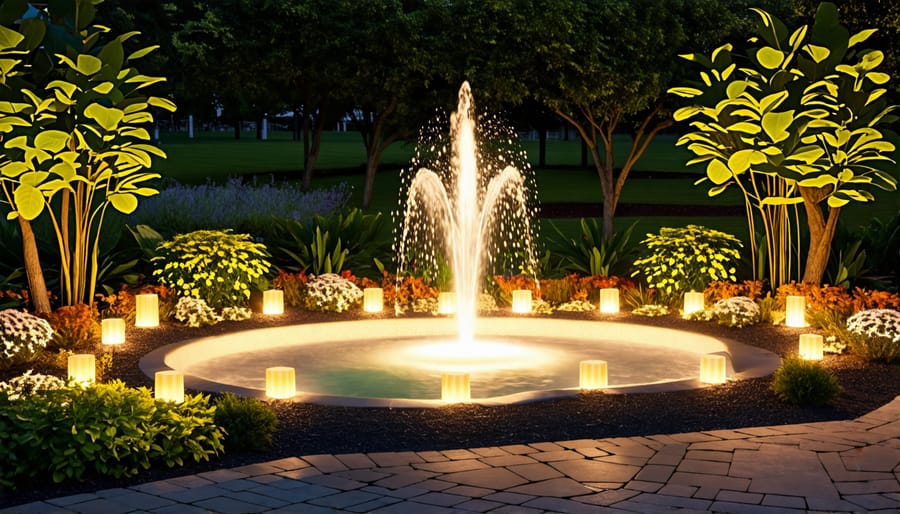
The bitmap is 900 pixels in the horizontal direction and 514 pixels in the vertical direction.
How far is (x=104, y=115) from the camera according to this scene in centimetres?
1149

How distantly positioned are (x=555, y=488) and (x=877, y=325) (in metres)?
5.36

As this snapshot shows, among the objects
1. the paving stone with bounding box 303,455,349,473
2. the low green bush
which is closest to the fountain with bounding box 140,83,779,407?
the paving stone with bounding box 303,455,349,473

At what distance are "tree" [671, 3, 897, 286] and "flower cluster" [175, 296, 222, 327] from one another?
5.89 metres

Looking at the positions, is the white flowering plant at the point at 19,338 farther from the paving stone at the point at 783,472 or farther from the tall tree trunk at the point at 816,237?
the tall tree trunk at the point at 816,237

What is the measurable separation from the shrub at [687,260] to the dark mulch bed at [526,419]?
418 cm

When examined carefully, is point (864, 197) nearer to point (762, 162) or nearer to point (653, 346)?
point (762, 162)

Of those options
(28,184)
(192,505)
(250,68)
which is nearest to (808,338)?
(192,505)

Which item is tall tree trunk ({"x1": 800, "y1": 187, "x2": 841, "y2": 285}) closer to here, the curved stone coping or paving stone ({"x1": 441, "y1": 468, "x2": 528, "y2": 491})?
the curved stone coping

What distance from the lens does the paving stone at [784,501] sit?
621 cm

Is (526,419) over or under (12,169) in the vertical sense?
under

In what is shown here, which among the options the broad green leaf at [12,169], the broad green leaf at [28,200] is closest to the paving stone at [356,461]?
the broad green leaf at [28,200]

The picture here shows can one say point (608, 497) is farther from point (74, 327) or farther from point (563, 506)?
point (74, 327)

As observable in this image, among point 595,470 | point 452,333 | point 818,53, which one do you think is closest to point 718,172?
point 818,53

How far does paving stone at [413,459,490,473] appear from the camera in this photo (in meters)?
6.90
